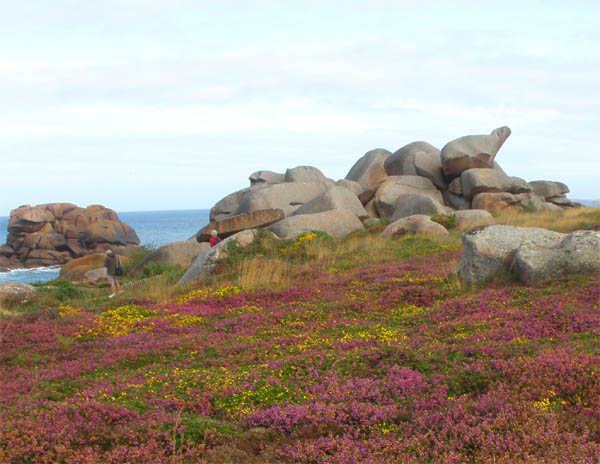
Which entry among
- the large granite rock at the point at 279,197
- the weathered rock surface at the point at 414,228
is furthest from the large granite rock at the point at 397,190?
the weathered rock surface at the point at 414,228

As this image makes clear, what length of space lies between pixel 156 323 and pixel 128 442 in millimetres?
7248

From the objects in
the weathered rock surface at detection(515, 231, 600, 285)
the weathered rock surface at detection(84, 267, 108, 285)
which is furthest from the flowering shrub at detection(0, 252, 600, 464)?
the weathered rock surface at detection(84, 267, 108, 285)

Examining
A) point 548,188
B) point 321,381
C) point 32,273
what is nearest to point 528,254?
point 321,381

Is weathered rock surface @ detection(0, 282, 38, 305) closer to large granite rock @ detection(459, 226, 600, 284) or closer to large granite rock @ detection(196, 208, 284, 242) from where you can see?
large granite rock @ detection(196, 208, 284, 242)

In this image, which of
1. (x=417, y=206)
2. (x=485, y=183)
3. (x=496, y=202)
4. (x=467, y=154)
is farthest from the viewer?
(x=467, y=154)

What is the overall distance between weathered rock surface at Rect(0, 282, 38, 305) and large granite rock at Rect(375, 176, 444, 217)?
2476 centimetres

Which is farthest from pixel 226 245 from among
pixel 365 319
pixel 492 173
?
pixel 492 173

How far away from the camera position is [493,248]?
1423 cm

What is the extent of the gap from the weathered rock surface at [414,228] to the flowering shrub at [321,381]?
13460 millimetres

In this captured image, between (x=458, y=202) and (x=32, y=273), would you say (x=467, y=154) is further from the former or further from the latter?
(x=32, y=273)

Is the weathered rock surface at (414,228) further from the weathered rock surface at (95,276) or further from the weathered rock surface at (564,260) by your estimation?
the weathered rock surface at (95,276)

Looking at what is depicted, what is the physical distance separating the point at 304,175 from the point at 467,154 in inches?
525

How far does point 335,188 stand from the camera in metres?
37.5

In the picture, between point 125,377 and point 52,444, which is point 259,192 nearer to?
point 125,377
